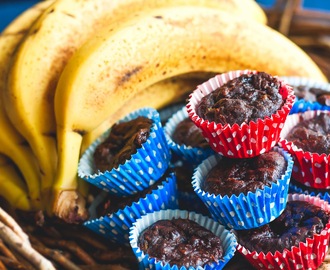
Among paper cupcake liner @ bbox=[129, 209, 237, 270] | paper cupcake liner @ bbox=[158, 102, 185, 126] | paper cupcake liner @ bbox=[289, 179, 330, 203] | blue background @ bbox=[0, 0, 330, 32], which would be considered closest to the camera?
paper cupcake liner @ bbox=[129, 209, 237, 270]

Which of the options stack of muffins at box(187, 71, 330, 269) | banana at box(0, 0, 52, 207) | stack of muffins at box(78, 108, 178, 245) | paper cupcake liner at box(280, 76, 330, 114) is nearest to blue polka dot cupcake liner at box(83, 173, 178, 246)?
stack of muffins at box(78, 108, 178, 245)

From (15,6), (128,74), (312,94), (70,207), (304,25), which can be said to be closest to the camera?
(70,207)

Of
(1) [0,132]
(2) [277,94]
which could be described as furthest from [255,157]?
(1) [0,132]

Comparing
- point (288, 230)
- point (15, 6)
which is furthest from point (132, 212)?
point (15, 6)

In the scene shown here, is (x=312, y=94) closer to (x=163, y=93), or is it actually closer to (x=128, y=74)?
(x=163, y=93)

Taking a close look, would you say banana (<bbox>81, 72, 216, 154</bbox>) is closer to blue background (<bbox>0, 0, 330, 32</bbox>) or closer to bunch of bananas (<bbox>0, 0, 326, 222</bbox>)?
bunch of bananas (<bbox>0, 0, 326, 222</bbox>)

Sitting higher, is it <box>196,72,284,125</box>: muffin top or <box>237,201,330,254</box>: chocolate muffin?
<box>196,72,284,125</box>: muffin top

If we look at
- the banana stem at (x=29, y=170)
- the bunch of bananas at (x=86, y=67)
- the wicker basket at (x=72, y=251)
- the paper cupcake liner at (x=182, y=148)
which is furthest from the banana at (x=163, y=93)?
the wicker basket at (x=72, y=251)
